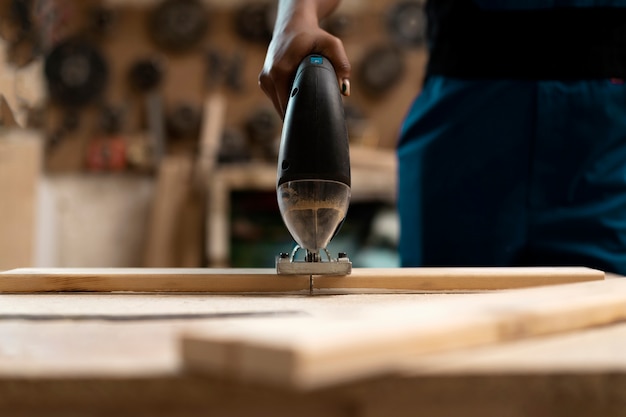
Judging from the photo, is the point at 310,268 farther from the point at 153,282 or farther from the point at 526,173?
the point at 526,173

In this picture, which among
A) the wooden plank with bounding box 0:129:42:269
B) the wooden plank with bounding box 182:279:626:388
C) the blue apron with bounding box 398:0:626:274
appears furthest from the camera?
the wooden plank with bounding box 0:129:42:269

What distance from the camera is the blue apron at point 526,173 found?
132 cm

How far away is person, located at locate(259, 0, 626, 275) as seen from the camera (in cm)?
132

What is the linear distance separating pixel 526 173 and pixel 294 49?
56 cm

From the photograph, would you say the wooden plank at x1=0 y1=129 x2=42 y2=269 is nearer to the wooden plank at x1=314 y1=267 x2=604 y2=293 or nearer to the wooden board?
the wooden board

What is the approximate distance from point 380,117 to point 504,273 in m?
3.07

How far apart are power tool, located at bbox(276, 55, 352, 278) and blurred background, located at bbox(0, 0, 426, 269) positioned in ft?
8.59

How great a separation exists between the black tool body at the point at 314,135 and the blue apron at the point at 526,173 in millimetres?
511

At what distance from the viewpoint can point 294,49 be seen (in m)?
1.03

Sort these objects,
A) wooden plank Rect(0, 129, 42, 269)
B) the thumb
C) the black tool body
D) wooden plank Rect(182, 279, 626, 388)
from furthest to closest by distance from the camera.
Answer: wooden plank Rect(0, 129, 42, 269)
the thumb
the black tool body
wooden plank Rect(182, 279, 626, 388)

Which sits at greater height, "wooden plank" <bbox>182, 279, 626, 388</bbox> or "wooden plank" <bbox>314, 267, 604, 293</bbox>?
"wooden plank" <bbox>314, 267, 604, 293</bbox>

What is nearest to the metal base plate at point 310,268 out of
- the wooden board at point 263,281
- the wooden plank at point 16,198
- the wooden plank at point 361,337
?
the wooden board at point 263,281

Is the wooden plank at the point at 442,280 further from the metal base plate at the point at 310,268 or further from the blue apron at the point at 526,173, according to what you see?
the blue apron at the point at 526,173

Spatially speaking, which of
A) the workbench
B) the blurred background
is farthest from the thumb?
the blurred background
